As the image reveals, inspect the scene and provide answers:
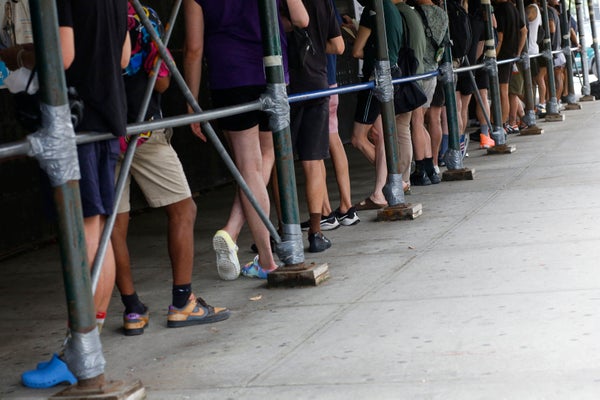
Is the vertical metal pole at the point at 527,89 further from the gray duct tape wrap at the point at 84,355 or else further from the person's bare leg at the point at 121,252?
the gray duct tape wrap at the point at 84,355

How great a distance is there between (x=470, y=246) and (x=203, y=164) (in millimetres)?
6011

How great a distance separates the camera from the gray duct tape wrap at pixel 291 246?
639 cm

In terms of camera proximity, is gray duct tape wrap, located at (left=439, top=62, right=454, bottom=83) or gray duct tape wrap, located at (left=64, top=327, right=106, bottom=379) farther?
gray duct tape wrap, located at (left=439, top=62, right=454, bottom=83)

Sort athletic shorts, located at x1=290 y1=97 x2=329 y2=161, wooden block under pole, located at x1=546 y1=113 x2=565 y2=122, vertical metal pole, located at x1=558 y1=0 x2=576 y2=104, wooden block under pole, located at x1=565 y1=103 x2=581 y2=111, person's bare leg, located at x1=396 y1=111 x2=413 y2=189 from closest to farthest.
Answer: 1. athletic shorts, located at x1=290 y1=97 x2=329 y2=161
2. person's bare leg, located at x1=396 y1=111 x2=413 y2=189
3. wooden block under pole, located at x1=546 y1=113 x2=565 y2=122
4. wooden block under pole, located at x1=565 y1=103 x2=581 y2=111
5. vertical metal pole, located at x1=558 y1=0 x2=576 y2=104

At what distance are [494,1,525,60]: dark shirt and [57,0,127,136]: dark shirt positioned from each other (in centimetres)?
1103

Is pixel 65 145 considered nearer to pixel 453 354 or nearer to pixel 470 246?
pixel 453 354

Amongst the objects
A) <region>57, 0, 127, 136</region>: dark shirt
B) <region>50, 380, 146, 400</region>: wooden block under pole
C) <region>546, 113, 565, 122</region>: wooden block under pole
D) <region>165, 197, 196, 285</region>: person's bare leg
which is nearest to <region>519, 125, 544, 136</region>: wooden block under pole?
<region>546, 113, 565, 122</region>: wooden block under pole

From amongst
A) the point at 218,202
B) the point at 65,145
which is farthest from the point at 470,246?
the point at 218,202

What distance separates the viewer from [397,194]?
862 centimetres

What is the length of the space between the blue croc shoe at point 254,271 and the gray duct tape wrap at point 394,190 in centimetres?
211

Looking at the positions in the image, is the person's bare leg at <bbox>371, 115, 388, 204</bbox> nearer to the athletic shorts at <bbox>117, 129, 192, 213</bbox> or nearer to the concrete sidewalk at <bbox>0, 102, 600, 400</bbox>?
the concrete sidewalk at <bbox>0, 102, 600, 400</bbox>

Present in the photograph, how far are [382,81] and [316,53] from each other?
101 centimetres

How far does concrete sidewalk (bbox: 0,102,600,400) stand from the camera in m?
4.23

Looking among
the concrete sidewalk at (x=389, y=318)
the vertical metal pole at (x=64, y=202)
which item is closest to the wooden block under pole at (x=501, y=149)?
the concrete sidewalk at (x=389, y=318)
